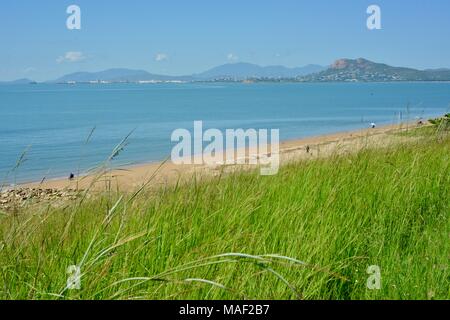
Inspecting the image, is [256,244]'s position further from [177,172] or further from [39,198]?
[177,172]

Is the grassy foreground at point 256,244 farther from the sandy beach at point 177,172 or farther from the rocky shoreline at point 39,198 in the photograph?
the sandy beach at point 177,172

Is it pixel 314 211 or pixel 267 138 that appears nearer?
pixel 314 211

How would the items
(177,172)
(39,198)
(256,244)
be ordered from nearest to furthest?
1. (256,244)
2. (39,198)
3. (177,172)

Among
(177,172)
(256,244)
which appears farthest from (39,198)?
(177,172)

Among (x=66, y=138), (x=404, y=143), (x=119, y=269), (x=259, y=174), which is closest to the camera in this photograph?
(x=119, y=269)

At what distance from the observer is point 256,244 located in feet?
10.6

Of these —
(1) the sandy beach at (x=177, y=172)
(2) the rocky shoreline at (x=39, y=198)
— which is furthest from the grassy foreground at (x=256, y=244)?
(1) the sandy beach at (x=177, y=172)

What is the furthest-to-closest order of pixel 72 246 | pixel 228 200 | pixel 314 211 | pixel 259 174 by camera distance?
pixel 259 174 < pixel 228 200 < pixel 314 211 < pixel 72 246

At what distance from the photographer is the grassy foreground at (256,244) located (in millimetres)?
2688

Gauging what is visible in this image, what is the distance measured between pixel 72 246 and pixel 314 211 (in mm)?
1593
